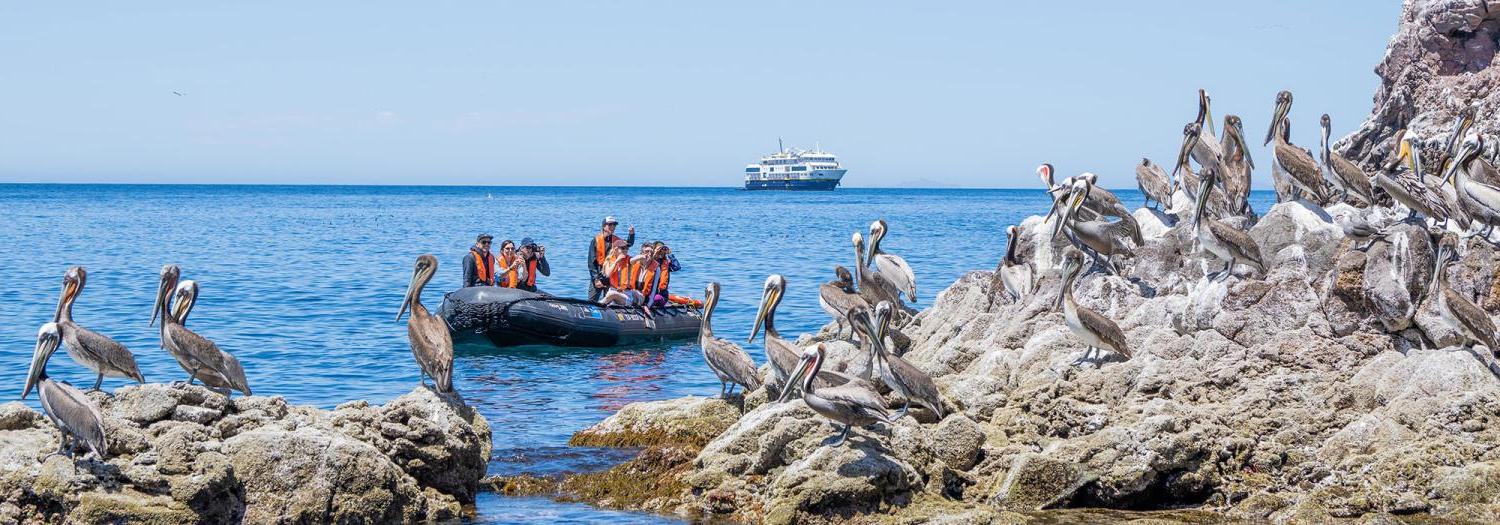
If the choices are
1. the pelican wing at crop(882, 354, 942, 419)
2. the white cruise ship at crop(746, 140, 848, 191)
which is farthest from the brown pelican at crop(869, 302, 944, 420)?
the white cruise ship at crop(746, 140, 848, 191)

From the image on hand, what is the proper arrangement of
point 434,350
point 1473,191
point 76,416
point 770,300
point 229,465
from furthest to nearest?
point 770,300 → point 1473,191 → point 434,350 → point 229,465 → point 76,416

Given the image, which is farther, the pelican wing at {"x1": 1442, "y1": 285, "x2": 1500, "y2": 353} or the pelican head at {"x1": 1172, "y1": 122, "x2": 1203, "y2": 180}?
the pelican head at {"x1": 1172, "y1": 122, "x2": 1203, "y2": 180}

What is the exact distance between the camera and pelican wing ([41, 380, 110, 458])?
7719mm

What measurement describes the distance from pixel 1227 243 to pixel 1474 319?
6.44 feet

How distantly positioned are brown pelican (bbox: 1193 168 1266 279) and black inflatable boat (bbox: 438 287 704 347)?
335 inches

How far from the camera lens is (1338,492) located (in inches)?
345

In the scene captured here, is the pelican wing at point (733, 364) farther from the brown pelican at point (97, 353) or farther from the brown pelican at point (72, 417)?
the brown pelican at point (72, 417)

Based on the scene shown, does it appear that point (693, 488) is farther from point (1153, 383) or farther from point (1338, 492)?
point (1338, 492)

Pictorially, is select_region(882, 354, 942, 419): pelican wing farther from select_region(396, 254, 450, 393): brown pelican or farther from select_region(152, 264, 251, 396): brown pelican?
select_region(152, 264, 251, 396): brown pelican

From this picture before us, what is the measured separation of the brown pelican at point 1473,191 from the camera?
11.3 meters

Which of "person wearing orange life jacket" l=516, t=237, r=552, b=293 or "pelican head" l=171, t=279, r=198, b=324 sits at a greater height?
"pelican head" l=171, t=279, r=198, b=324

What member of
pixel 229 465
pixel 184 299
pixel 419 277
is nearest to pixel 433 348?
pixel 419 277

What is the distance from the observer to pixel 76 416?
7.73m

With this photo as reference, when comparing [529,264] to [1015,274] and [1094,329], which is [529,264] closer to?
[1015,274]
